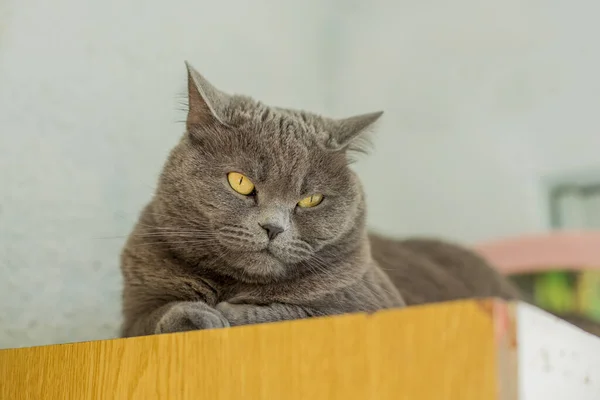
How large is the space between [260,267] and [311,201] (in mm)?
131

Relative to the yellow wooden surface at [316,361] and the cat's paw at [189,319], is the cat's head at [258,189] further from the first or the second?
the yellow wooden surface at [316,361]

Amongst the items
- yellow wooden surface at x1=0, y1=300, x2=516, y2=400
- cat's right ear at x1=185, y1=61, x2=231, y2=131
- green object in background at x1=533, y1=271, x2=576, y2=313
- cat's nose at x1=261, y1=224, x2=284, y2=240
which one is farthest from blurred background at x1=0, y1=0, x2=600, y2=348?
yellow wooden surface at x1=0, y1=300, x2=516, y2=400

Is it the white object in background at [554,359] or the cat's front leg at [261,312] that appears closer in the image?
the white object in background at [554,359]

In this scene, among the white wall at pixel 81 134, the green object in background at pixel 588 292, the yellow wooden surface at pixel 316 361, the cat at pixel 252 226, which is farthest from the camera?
the green object in background at pixel 588 292

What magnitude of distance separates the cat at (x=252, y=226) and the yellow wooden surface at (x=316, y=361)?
98 mm

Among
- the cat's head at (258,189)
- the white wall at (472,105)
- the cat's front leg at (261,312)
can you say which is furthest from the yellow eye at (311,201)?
the white wall at (472,105)

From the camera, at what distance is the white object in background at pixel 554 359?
51 centimetres

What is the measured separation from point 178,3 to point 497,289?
1061 mm

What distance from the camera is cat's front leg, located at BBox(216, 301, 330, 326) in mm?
829

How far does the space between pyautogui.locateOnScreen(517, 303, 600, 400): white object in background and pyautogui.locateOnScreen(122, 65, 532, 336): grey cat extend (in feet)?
A: 1.12

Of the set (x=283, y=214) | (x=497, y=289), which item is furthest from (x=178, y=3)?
(x=497, y=289)

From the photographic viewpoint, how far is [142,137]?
139 cm

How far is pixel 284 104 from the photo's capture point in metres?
1.63

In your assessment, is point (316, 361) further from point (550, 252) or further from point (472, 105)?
point (472, 105)
